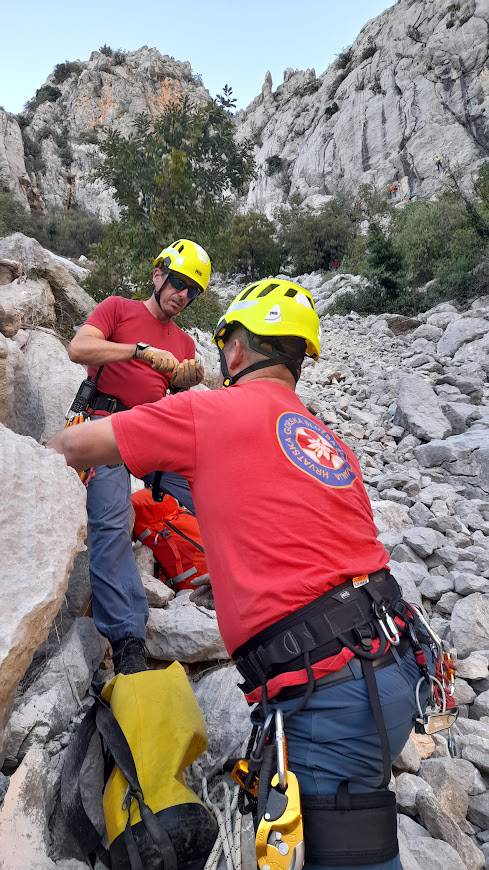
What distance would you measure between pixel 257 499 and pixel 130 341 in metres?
2.83

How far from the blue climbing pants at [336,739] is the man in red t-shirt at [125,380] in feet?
4.36

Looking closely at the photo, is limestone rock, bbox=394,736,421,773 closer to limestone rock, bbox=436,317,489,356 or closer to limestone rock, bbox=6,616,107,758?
limestone rock, bbox=6,616,107,758

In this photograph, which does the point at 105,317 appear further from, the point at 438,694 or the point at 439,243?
the point at 439,243

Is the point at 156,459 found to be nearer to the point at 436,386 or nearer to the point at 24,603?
the point at 24,603

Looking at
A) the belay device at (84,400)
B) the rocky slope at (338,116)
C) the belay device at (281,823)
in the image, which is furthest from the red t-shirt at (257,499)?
the rocky slope at (338,116)

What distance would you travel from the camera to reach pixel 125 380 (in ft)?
13.3

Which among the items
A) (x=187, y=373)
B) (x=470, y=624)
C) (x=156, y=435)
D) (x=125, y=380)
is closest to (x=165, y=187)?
(x=125, y=380)

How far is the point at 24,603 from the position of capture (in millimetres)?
1935

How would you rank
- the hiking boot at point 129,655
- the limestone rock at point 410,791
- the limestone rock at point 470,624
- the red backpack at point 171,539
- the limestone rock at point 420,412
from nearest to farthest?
the limestone rock at point 410,791 → the hiking boot at point 129,655 → the limestone rock at point 470,624 → the red backpack at point 171,539 → the limestone rock at point 420,412

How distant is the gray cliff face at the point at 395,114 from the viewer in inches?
1652

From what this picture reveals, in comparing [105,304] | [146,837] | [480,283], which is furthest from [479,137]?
[146,837]

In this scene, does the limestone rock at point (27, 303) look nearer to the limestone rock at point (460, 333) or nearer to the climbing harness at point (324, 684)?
the climbing harness at point (324, 684)

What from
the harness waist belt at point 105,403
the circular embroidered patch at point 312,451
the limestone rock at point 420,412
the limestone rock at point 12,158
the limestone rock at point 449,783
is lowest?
the limestone rock at point 449,783

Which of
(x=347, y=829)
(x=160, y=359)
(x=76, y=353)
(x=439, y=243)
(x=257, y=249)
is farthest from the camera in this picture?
(x=257, y=249)
